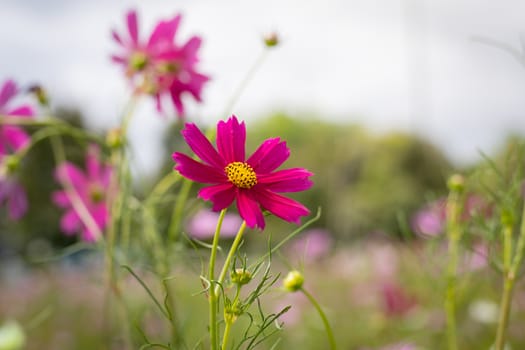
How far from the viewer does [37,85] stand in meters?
Answer: 0.91

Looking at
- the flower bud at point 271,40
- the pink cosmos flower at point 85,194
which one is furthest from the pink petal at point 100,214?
the flower bud at point 271,40

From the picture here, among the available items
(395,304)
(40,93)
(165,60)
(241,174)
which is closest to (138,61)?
(165,60)

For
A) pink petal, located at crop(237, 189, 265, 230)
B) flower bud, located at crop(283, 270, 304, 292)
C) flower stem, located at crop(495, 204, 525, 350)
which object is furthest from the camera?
flower stem, located at crop(495, 204, 525, 350)

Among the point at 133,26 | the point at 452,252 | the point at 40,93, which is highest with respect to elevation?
the point at 133,26

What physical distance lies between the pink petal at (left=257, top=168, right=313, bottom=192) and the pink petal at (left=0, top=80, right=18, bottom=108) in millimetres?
472

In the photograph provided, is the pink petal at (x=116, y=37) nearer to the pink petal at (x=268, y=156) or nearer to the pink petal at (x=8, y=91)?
the pink petal at (x=8, y=91)

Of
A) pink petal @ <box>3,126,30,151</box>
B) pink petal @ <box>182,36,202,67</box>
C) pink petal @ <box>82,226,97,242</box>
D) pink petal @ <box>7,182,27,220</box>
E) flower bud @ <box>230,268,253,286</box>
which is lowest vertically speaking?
pink petal @ <box>82,226,97,242</box>

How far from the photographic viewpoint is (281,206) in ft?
1.57

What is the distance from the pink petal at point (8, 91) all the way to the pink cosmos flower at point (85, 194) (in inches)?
7.6

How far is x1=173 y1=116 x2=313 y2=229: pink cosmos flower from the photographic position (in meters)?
0.47

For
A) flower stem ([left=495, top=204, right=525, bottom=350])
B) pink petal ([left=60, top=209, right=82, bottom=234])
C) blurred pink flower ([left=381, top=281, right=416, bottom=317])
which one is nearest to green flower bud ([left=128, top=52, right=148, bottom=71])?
pink petal ([left=60, top=209, right=82, bottom=234])

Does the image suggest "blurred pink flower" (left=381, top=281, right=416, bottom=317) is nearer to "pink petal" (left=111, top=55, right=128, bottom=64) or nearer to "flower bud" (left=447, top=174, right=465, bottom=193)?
"flower bud" (left=447, top=174, right=465, bottom=193)

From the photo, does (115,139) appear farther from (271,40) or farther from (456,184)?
(456,184)

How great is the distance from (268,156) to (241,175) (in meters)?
0.03
